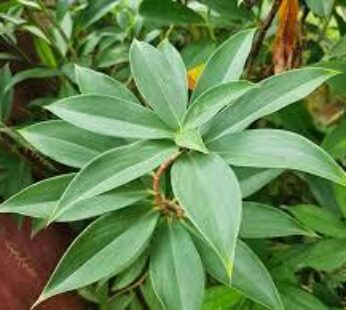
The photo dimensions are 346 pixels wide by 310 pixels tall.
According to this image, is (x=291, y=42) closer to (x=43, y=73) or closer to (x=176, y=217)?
(x=176, y=217)

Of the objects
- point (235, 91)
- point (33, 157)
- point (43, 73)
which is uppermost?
point (235, 91)

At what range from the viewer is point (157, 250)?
2.68 ft

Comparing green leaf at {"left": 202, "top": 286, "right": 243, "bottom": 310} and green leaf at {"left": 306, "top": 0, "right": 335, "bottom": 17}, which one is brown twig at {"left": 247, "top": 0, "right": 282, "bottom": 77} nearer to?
green leaf at {"left": 306, "top": 0, "right": 335, "bottom": 17}

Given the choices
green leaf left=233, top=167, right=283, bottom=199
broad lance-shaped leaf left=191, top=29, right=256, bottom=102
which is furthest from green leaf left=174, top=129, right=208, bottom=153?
green leaf left=233, top=167, right=283, bottom=199

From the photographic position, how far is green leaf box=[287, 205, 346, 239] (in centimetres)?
96

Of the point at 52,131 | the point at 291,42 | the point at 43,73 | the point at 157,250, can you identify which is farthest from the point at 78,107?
the point at 43,73

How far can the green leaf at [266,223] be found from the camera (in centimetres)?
84

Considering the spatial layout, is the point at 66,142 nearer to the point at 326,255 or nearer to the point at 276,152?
the point at 276,152

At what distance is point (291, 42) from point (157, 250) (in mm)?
370

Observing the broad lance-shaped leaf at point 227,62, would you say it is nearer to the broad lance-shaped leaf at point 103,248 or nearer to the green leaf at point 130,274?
the broad lance-shaped leaf at point 103,248

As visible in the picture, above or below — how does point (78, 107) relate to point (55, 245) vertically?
above

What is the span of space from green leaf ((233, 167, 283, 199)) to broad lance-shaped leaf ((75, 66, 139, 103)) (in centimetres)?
18

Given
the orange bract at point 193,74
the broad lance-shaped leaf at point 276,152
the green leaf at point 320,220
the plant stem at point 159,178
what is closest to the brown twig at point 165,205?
the plant stem at point 159,178

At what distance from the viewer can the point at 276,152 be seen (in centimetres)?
69
